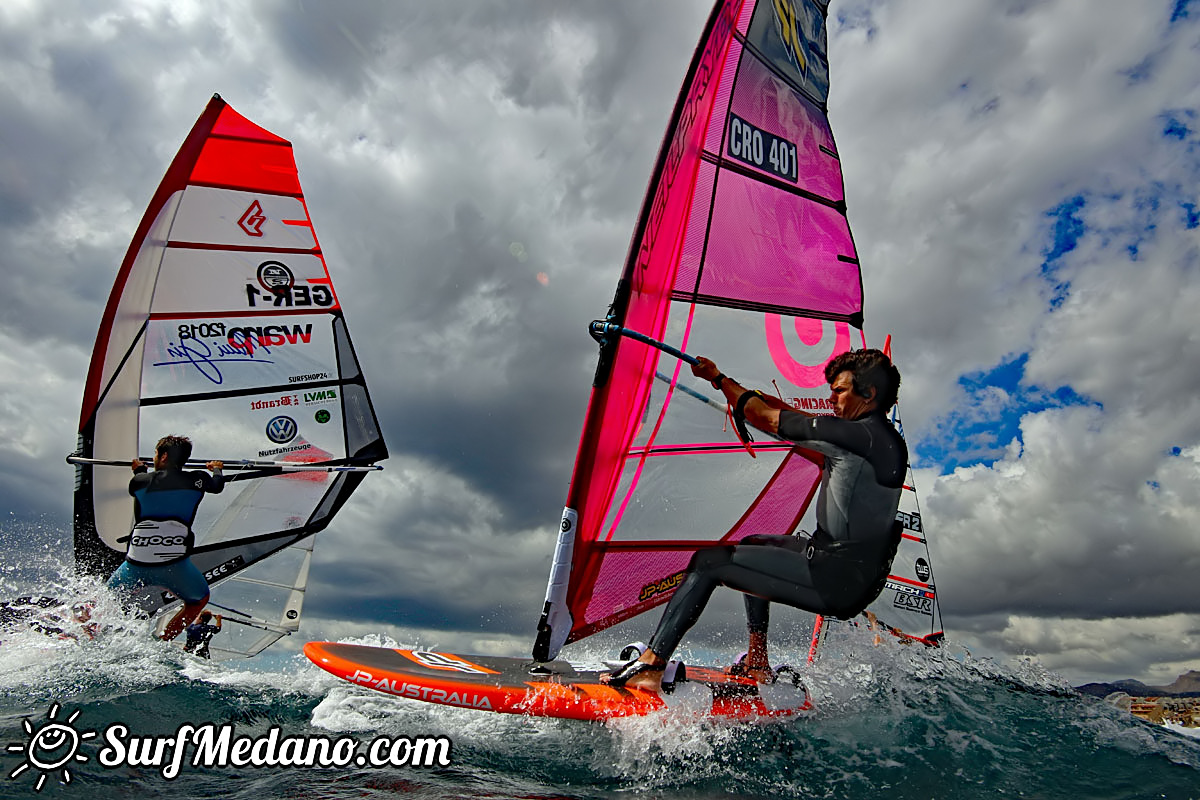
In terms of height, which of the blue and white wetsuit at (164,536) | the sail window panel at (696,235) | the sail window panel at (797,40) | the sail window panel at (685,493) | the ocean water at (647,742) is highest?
the sail window panel at (797,40)

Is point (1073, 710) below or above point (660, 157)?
below

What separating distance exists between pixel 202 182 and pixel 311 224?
1.20 metres

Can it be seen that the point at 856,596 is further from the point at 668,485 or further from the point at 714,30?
the point at 714,30

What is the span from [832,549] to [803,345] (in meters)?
2.04

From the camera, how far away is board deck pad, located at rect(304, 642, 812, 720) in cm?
340

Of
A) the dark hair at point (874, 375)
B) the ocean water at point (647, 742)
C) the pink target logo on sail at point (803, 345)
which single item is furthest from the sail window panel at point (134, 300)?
the dark hair at point (874, 375)

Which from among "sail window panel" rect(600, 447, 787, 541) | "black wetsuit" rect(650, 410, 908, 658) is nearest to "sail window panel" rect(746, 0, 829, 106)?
"sail window panel" rect(600, 447, 787, 541)

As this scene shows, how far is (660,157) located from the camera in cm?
394

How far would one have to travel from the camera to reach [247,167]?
779 cm

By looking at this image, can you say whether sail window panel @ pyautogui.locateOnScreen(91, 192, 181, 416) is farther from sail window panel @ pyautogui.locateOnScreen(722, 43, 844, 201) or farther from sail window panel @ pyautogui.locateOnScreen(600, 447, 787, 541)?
sail window panel @ pyautogui.locateOnScreen(722, 43, 844, 201)

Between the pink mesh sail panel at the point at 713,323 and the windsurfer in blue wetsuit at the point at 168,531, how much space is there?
13.7ft

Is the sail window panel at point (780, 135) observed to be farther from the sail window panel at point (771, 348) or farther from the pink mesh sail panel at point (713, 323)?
the sail window panel at point (771, 348)

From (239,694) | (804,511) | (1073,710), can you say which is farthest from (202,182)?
(1073,710)

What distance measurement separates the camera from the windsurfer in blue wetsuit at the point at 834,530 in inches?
125
